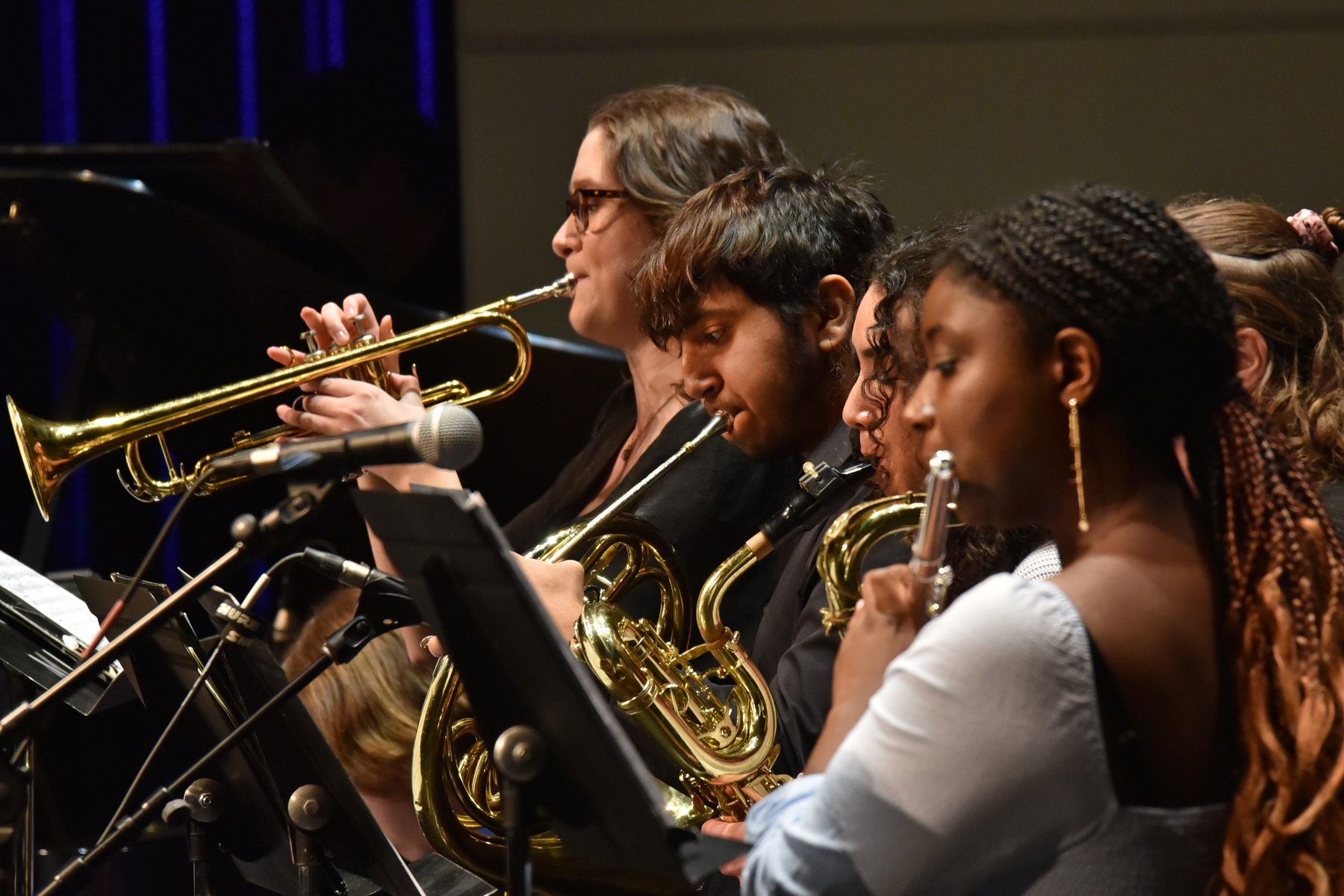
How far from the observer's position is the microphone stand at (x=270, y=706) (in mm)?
1501

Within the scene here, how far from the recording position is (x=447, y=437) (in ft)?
4.41

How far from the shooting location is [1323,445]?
6.04 feet

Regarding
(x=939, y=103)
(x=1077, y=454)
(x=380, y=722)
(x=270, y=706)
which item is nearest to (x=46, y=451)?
(x=380, y=722)

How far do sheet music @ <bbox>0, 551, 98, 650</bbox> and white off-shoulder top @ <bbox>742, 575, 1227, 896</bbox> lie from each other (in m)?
1.23

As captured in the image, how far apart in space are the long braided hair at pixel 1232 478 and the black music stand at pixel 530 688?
0.46 metres

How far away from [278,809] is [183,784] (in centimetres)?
24

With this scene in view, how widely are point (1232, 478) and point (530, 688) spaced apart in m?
0.67

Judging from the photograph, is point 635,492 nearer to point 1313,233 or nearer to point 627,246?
point 627,246

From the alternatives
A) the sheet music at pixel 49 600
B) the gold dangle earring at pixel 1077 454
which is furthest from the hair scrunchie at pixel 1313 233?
the sheet music at pixel 49 600

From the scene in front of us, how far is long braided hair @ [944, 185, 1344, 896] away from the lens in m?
1.17

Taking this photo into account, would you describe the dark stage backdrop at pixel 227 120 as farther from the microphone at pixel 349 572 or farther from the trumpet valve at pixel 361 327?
the microphone at pixel 349 572

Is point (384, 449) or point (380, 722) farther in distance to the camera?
point (380, 722)

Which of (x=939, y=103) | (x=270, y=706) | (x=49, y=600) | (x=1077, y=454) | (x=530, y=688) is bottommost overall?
(x=49, y=600)

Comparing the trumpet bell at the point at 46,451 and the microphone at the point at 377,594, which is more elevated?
the microphone at the point at 377,594
